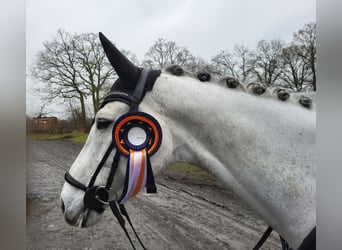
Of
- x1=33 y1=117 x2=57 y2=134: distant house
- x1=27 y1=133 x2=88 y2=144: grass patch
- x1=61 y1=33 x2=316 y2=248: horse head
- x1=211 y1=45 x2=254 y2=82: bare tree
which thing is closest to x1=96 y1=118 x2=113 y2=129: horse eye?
x1=61 y1=33 x2=316 y2=248: horse head

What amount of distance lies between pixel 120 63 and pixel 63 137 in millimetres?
474

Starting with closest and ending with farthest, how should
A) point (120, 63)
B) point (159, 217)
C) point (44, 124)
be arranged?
point (120, 63) → point (44, 124) → point (159, 217)

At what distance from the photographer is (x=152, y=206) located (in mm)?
1013

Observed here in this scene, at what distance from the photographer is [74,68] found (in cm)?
97

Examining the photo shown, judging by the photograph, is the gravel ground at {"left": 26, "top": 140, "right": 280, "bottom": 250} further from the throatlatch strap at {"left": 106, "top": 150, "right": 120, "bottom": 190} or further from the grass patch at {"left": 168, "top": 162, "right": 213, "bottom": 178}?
the throatlatch strap at {"left": 106, "top": 150, "right": 120, "bottom": 190}

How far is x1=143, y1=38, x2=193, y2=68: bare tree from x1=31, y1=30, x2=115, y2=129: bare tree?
16cm

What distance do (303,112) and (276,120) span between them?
3.1 inches

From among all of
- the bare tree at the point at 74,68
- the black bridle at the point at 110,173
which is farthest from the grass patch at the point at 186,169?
the bare tree at the point at 74,68

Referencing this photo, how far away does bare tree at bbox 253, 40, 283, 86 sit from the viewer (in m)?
0.96

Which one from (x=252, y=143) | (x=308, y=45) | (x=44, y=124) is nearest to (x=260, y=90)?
(x=252, y=143)

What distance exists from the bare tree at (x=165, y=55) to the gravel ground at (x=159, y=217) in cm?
41

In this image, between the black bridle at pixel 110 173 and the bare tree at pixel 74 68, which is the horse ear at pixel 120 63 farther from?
the bare tree at pixel 74 68

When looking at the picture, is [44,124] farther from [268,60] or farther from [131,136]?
[268,60]
